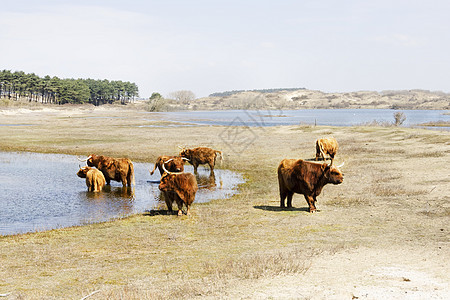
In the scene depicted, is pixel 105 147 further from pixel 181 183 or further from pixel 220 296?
pixel 220 296

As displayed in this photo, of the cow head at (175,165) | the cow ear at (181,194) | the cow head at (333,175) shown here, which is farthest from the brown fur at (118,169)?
the cow head at (333,175)

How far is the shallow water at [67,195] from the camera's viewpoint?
1540cm

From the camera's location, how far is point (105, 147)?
37812 millimetres

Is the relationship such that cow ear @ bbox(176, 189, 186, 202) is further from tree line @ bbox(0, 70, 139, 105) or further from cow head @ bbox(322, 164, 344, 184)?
tree line @ bbox(0, 70, 139, 105)

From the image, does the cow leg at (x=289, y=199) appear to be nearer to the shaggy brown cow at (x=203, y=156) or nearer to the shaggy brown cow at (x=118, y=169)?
the shaggy brown cow at (x=118, y=169)

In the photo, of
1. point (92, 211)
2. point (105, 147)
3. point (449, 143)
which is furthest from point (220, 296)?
point (105, 147)

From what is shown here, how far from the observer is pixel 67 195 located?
19156 mm

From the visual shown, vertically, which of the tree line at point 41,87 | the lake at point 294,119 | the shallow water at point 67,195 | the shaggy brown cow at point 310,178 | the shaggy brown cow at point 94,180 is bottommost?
the shallow water at point 67,195

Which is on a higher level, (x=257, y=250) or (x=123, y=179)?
(x=257, y=250)

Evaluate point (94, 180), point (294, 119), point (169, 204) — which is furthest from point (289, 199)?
point (294, 119)

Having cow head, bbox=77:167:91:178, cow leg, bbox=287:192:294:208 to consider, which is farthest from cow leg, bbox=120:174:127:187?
cow leg, bbox=287:192:294:208

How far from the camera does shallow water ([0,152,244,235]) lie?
15398 millimetres

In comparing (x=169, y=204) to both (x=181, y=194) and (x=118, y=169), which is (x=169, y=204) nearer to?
(x=181, y=194)

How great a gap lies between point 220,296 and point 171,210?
8.03 meters
